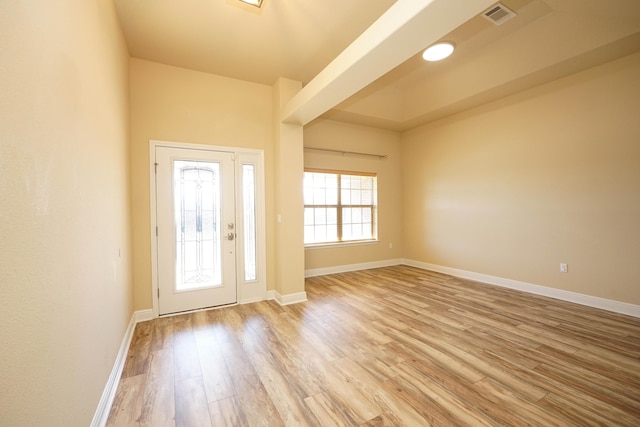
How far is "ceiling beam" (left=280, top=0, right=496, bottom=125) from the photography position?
62.0 inches

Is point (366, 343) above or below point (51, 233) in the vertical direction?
below

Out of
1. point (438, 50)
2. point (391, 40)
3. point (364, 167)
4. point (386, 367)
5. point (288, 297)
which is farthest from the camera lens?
point (364, 167)

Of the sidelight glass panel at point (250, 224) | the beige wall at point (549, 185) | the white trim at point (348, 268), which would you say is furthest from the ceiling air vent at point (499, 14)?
the white trim at point (348, 268)

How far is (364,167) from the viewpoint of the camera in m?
5.59

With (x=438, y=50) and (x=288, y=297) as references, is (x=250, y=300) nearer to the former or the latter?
(x=288, y=297)

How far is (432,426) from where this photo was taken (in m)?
1.57

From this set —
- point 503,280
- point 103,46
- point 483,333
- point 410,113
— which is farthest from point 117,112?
point 503,280

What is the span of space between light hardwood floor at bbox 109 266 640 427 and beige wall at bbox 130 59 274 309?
0.97m

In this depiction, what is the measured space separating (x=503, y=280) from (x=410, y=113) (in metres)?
3.46

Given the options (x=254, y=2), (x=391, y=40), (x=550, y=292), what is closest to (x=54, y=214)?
(x=391, y=40)

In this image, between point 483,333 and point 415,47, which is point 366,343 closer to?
point 483,333

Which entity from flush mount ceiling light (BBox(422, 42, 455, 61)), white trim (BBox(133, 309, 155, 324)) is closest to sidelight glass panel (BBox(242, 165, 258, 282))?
white trim (BBox(133, 309, 155, 324))

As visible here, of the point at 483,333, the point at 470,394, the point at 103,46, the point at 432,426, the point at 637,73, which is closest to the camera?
the point at 432,426

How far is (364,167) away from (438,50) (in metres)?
2.62
